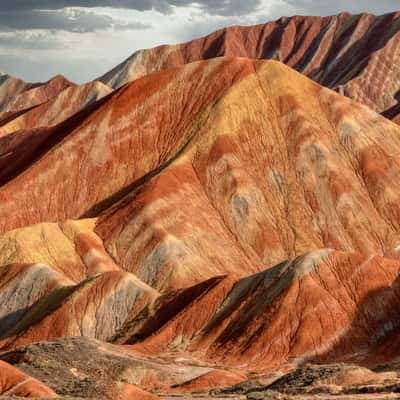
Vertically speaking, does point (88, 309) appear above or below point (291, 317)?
below

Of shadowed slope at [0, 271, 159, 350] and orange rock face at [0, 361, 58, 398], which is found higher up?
orange rock face at [0, 361, 58, 398]

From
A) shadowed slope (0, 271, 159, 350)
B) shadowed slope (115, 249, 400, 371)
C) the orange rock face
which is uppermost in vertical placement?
the orange rock face

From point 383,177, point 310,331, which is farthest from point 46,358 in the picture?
point 383,177

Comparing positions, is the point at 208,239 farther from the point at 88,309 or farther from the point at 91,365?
the point at 91,365

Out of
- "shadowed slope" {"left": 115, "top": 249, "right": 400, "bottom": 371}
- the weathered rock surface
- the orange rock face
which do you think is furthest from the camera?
"shadowed slope" {"left": 115, "top": 249, "right": 400, "bottom": 371}

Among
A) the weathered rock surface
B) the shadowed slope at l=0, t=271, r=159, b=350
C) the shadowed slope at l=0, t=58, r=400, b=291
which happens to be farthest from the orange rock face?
the shadowed slope at l=0, t=58, r=400, b=291

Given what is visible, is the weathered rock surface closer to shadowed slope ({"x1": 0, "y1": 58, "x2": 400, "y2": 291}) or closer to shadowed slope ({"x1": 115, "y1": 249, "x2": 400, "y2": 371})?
shadowed slope ({"x1": 115, "y1": 249, "x2": 400, "y2": 371})

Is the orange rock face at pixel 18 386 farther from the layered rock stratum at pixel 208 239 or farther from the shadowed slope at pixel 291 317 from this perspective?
the shadowed slope at pixel 291 317

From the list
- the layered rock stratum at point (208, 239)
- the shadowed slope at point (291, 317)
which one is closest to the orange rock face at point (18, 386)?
the layered rock stratum at point (208, 239)

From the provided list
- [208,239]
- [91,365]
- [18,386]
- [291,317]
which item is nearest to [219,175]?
[208,239]
